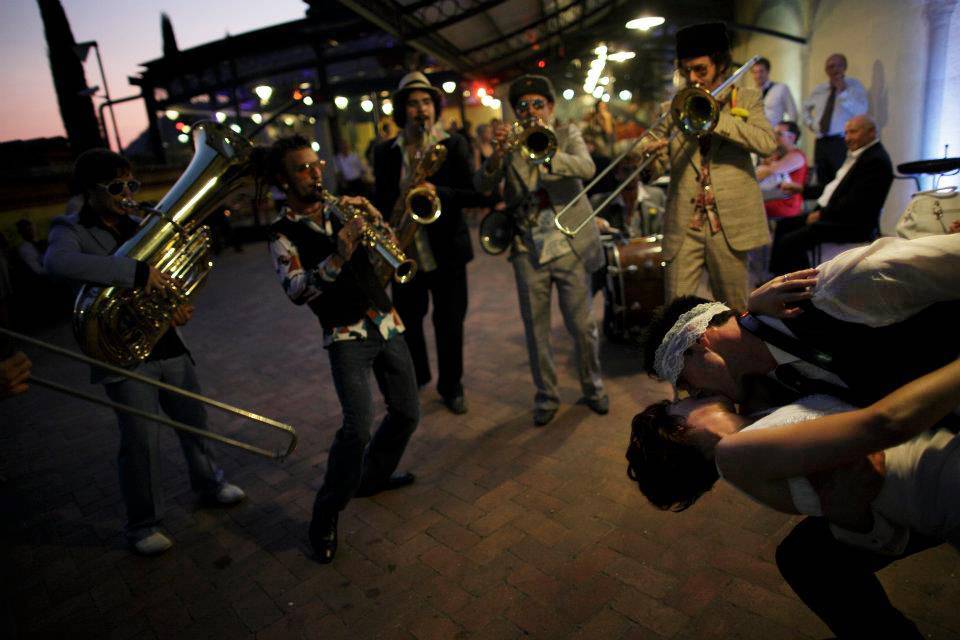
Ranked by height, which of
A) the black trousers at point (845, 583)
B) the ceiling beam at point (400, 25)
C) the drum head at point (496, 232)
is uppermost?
the ceiling beam at point (400, 25)

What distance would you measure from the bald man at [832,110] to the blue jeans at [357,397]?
20.6 feet

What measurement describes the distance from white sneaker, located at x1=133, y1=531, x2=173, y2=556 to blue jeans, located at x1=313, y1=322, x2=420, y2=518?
1007 millimetres

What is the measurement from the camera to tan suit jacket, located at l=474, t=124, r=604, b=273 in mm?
3889

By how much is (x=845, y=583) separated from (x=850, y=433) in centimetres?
75

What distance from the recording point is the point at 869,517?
137 centimetres

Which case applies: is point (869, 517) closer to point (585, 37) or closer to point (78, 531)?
point (78, 531)

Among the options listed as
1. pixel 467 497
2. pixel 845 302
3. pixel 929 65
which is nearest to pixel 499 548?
pixel 467 497

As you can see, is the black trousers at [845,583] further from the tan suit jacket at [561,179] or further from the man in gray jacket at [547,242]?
the tan suit jacket at [561,179]

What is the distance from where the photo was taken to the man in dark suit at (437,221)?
4.32 m

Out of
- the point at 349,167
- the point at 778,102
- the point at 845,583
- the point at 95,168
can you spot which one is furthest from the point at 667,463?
the point at 349,167

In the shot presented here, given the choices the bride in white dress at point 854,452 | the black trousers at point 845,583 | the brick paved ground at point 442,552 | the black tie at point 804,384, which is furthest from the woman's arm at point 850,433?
the brick paved ground at point 442,552

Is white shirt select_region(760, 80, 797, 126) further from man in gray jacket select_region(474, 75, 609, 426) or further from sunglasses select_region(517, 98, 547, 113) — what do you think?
sunglasses select_region(517, 98, 547, 113)

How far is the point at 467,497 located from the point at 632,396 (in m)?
1.74

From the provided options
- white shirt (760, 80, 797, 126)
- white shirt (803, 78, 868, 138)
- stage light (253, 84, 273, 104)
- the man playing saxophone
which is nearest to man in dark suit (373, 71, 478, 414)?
the man playing saxophone
